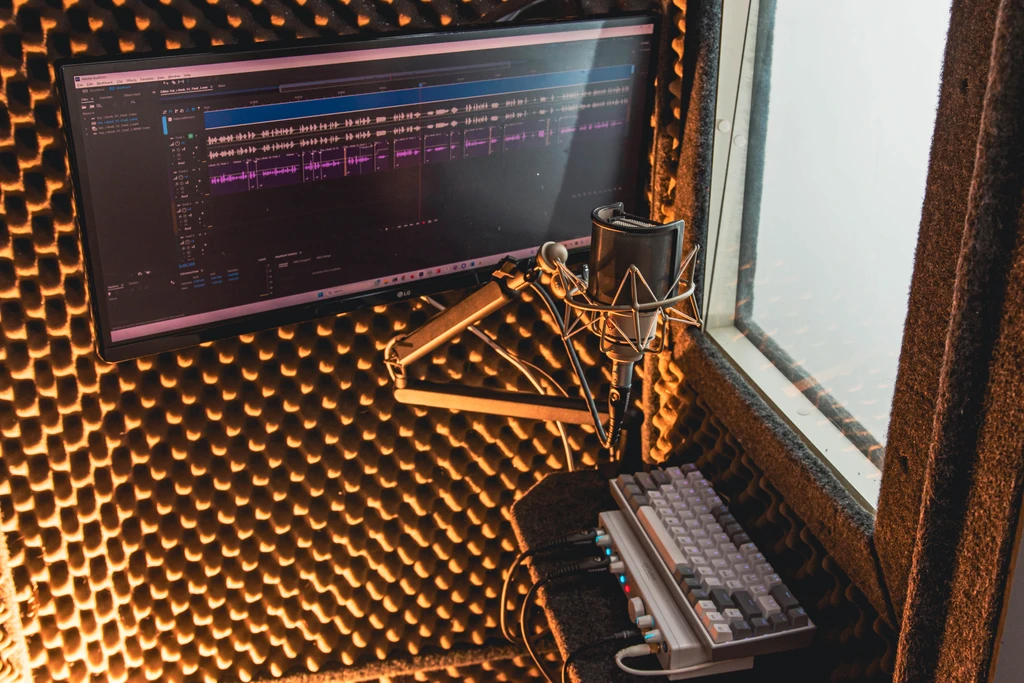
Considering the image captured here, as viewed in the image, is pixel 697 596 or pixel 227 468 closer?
→ pixel 697 596

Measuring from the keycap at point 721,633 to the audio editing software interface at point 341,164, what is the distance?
555 millimetres

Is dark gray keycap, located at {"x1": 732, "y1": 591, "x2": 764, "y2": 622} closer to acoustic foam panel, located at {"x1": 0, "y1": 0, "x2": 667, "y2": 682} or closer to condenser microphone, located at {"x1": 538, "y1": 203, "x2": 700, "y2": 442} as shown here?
condenser microphone, located at {"x1": 538, "y1": 203, "x2": 700, "y2": 442}

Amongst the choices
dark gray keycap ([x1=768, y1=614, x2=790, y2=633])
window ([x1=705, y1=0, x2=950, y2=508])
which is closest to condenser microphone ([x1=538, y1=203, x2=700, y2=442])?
window ([x1=705, y1=0, x2=950, y2=508])

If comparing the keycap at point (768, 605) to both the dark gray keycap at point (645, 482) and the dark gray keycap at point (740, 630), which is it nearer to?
the dark gray keycap at point (740, 630)

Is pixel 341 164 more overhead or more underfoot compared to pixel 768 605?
more overhead

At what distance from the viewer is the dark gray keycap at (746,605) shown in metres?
1.00

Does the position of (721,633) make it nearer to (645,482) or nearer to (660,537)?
(660,537)

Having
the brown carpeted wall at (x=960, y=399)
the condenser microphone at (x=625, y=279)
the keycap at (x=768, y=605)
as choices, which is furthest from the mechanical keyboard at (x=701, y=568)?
the condenser microphone at (x=625, y=279)

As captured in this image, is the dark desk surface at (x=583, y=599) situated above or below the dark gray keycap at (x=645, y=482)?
below

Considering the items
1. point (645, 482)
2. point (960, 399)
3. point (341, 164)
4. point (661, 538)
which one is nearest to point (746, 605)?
point (661, 538)

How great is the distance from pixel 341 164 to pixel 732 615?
684 millimetres

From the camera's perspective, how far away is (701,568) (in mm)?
1057

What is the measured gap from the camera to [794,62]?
1.14 metres

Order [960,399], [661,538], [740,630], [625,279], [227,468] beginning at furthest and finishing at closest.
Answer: [227,468] < [661,538] < [740,630] < [625,279] < [960,399]
